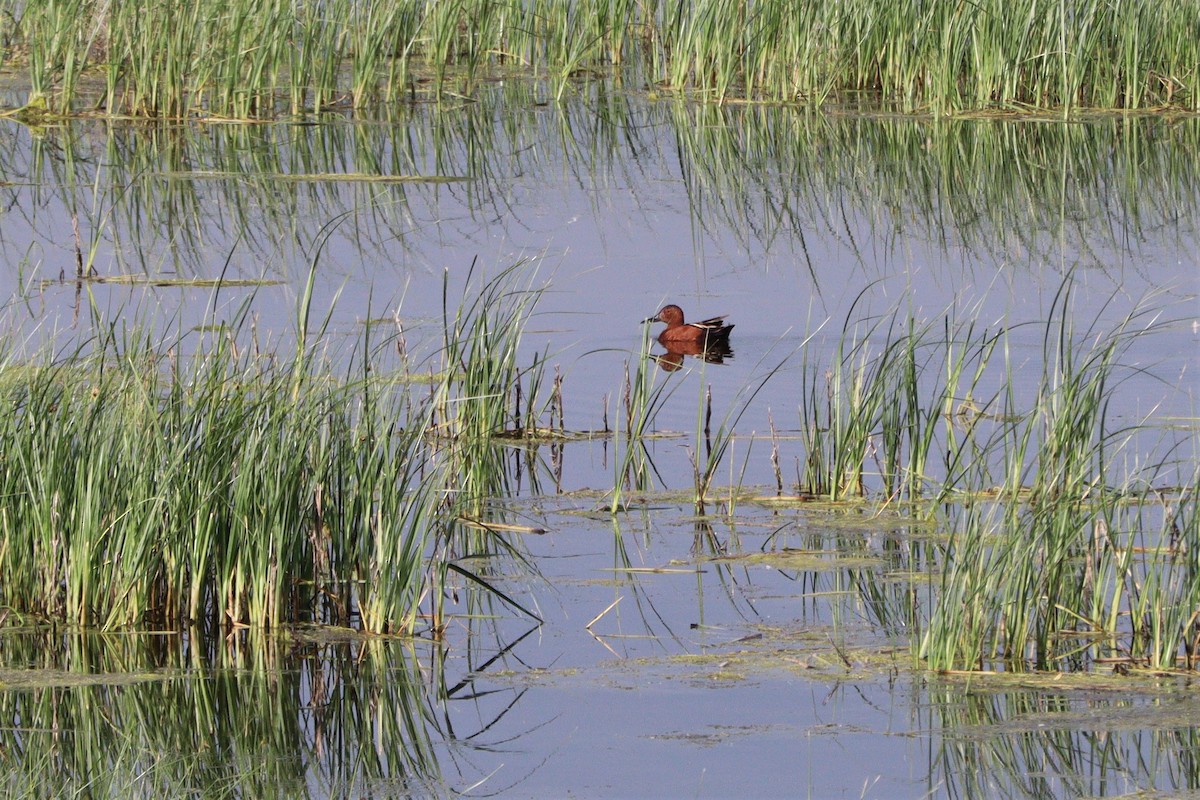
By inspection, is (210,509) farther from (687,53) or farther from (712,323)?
(687,53)

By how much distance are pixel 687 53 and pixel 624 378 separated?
767 centimetres

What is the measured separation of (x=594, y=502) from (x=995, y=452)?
158 cm

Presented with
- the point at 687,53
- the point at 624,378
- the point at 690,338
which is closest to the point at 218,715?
the point at 624,378

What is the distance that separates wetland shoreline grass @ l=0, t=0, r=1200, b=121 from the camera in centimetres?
1396

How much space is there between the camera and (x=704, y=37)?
15.4m

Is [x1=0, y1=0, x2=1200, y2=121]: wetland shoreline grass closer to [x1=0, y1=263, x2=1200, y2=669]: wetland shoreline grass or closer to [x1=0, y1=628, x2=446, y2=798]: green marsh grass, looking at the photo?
[x1=0, y1=263, x2=1200, y2=669]: wetland shoreline grass

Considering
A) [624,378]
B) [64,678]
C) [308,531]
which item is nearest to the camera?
[64,678]

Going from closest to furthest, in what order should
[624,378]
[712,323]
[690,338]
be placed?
1. [624,378]
2. [712,323]
3. [690,338]

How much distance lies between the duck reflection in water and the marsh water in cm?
11

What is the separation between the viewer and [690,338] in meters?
9.70

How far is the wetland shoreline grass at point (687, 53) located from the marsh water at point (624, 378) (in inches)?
14.8

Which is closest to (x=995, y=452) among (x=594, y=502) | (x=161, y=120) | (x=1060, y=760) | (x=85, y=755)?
(x=594, y=502)

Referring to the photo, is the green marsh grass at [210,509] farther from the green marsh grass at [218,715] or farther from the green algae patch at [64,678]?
the green algae patch at [64,678]

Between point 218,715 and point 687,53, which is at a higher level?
point 687,53
